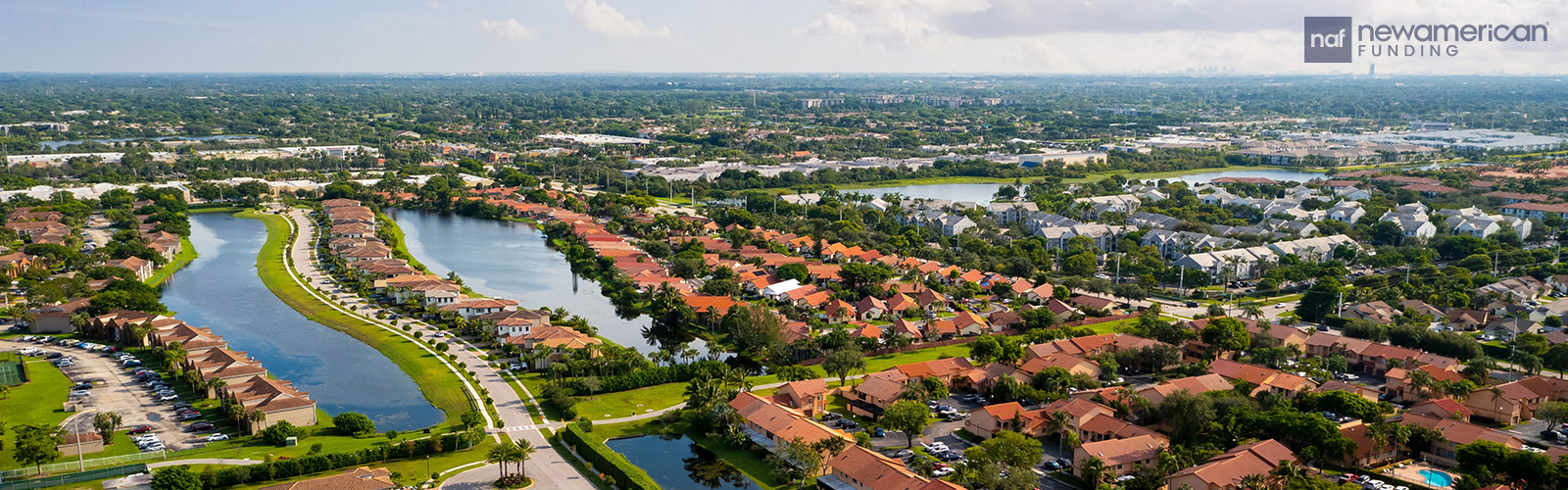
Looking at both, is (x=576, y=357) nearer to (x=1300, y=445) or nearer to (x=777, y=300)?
(x=777, y=300)

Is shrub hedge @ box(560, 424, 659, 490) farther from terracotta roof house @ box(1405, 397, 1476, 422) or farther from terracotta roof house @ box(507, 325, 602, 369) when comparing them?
terracotta roof house @ box(1405, 397, 1476, 422)

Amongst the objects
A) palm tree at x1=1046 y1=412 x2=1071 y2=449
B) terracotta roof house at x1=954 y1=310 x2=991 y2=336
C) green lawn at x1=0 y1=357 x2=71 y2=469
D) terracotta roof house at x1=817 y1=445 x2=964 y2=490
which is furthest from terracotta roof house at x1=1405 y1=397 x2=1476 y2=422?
green lawn at x1=0 y1=357 x2=71 y2=469

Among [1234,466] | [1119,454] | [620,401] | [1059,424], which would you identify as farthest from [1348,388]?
[620,401]

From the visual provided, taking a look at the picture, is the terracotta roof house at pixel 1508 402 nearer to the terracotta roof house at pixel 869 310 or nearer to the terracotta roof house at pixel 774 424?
the terracotta roof house at pixel 774 424

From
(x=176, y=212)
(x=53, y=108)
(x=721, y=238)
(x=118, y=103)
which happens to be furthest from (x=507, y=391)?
(x=118, y=103)

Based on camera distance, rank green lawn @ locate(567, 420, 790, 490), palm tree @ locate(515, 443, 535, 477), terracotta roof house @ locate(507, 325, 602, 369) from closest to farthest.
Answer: palm tree @ locate(515, 443, 535, 477) → green lawn @ locate(567, 420, 790, 490) → terracotta roof house @ locate(507, 325, 602, 369)

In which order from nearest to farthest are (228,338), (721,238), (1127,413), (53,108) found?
(1127,413)
(228,338)
(721,238)
(53,108)
